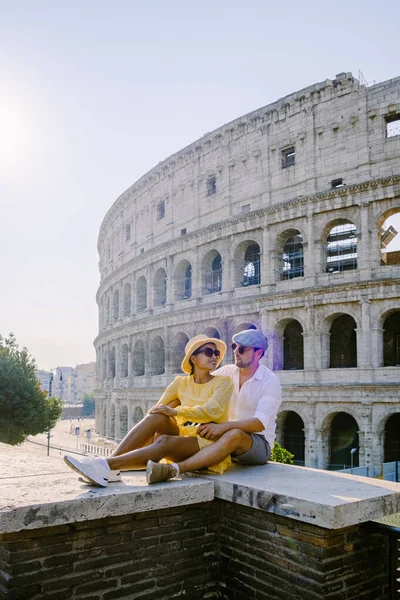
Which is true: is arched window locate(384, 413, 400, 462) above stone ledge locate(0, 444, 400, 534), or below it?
below

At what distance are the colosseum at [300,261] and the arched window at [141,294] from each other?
1.12 meters

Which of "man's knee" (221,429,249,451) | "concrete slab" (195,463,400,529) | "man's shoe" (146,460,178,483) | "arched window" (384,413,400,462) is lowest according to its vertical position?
"arched window" (384,413,400,462)

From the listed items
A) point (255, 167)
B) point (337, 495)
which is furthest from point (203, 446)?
point (255, 167)

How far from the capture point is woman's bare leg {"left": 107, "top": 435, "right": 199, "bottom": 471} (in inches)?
145

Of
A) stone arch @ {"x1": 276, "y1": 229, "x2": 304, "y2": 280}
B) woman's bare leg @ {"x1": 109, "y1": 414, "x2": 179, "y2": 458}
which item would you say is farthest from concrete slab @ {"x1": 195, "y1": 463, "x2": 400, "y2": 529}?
stone arch @ {"x1": 276, "y1": 229, "x2": 304, "y2": 280}

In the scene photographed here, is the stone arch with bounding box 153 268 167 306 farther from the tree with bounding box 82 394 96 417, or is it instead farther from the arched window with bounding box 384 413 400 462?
the tree with bounding box 82 394 96 417

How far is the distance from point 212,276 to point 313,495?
2291 centimetres

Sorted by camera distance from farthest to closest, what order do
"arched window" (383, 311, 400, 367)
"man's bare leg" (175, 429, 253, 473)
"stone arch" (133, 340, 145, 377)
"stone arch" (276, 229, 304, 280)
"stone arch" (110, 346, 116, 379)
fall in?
"stone arch" (110, 346, 116, 379) < "stone arch" (133, 340, 145, 377) < "stone arch" (276, 229, 304, 280) < "arched window" (383, 311, 400, 367) < "man's bare leg" (175, 429, 253, 473)

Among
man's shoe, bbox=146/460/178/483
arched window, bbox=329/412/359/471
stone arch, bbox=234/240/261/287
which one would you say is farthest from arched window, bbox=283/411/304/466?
man's shoe, bbox=146/460/178/483

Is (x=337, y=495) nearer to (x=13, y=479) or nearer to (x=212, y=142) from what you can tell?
(x=13, y=479)

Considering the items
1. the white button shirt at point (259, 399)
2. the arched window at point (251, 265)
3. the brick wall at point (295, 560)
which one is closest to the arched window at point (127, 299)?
the arched window at point (251, 265)

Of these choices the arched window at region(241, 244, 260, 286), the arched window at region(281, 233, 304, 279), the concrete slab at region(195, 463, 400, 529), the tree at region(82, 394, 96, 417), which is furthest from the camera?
the tree at region(82, 394, 96, 417)

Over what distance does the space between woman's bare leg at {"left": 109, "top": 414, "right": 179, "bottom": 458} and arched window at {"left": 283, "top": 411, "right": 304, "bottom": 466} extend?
769 inches

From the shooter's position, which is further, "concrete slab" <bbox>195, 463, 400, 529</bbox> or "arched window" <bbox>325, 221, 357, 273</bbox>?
"arched window" <bbox>325, 221, 357, 273</bbox>
